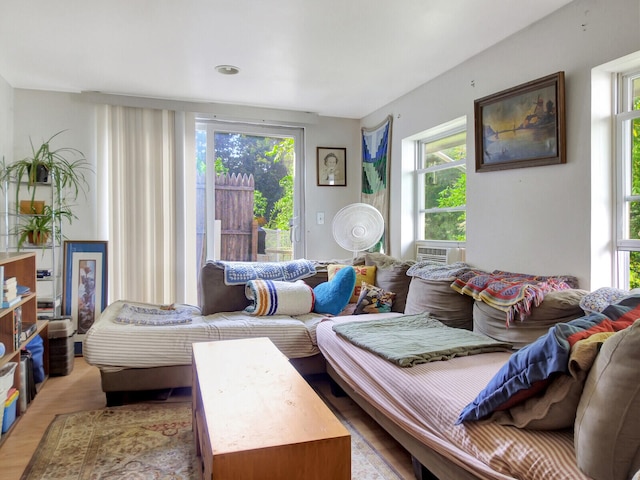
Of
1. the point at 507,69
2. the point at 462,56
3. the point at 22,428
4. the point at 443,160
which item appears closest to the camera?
the point at 22,428

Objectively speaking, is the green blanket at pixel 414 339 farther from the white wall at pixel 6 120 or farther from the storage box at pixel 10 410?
the white wall at pixel 6 120

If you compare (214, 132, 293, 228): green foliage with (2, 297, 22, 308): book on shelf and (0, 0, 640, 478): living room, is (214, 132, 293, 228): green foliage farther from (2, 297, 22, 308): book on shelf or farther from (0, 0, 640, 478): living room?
(2, 297, 22, 308): book on shelf

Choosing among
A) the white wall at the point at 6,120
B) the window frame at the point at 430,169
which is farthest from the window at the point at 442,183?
the white wall at the point at 6,120

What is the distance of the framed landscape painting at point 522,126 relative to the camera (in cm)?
228

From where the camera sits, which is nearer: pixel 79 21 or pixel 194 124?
pixel 79 21

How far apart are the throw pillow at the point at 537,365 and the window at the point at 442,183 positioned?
6.08 feet

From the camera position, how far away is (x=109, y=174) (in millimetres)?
3754

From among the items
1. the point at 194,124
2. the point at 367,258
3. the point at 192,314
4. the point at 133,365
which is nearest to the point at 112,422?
the point at 133,365

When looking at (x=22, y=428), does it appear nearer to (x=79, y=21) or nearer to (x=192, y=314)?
(x=192, y=314)

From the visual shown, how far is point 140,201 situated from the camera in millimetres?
3836

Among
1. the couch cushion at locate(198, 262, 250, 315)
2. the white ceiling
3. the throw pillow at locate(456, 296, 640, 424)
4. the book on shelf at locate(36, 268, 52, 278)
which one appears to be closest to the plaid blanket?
the throw pillow at locate(456, 296, 640, 424)

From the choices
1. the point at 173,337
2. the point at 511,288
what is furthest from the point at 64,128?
the point at 511,288

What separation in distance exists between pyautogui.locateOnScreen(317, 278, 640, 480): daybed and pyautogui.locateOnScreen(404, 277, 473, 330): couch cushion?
0.65m

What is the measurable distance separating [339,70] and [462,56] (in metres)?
0.86
